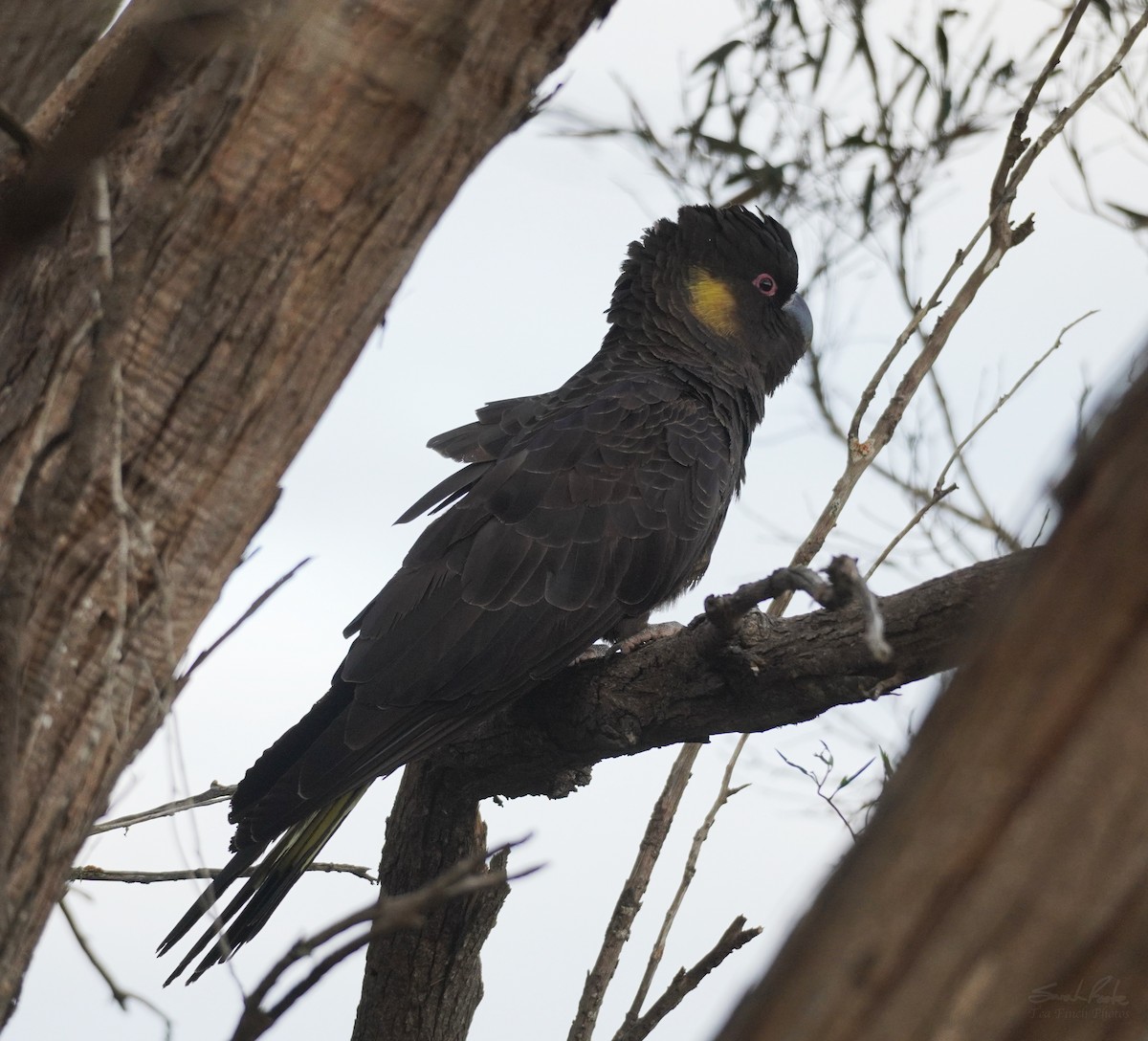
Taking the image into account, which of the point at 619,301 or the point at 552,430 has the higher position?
the point at 619,301

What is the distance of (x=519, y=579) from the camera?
319cm

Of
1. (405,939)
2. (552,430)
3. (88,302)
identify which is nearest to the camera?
(88,302)

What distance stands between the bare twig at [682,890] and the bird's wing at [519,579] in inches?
21.7

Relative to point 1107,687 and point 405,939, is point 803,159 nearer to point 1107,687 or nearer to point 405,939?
point 405,939

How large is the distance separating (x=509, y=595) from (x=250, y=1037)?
79.7 inches

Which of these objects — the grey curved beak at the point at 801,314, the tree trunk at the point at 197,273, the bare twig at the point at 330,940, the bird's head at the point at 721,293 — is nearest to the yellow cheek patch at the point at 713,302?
the bird's head at the point at 721,293

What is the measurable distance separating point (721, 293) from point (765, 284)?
188mm

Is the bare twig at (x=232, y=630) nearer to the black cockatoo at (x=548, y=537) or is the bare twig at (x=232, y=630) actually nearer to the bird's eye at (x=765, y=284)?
the black cockatoo at (x=548, y=537)

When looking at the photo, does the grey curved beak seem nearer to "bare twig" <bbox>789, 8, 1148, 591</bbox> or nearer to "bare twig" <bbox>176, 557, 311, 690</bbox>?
"bare twig" <bbox>789, 8, 1148, 591</bbox>

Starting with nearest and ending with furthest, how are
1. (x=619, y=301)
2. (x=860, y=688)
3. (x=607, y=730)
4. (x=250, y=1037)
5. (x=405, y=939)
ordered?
1. (x=250, y=1037)
2. (x=860, y=688)
3. (x=607, y=730)
4. (x=405, y=939)
5. (x=619, y=301)

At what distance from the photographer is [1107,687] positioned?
68cm

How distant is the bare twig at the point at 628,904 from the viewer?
2535 mm

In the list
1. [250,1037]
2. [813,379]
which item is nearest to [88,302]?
[250,1037]

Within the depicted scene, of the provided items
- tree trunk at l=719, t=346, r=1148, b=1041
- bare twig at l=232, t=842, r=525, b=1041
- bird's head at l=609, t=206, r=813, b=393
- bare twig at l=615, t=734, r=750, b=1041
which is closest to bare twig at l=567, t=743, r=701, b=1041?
bare twig at l=615, t=734, r=750, b=1041
